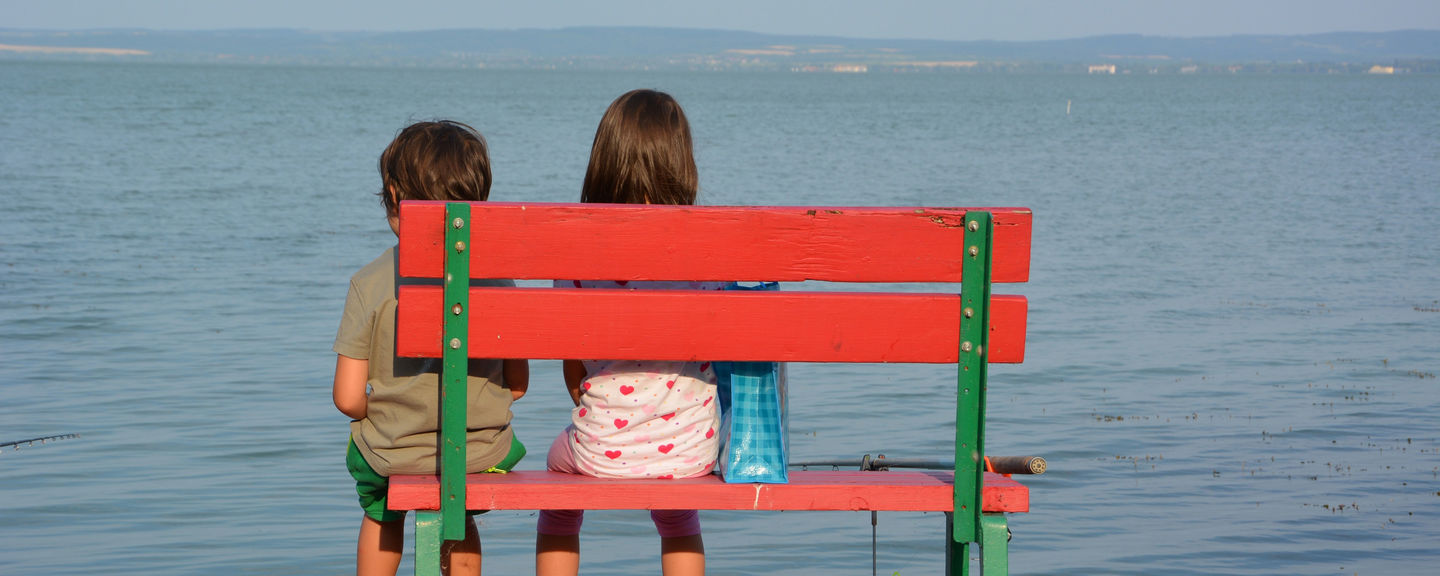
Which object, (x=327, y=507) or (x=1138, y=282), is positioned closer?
(x=327, y=507)

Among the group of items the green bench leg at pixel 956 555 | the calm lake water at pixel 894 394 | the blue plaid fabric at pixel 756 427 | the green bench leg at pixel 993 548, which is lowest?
the calm lake water at pixel 894 394

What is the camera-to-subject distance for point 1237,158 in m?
A: 35.3

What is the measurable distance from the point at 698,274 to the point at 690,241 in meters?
0.08

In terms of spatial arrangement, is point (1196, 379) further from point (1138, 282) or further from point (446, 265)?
point (446, 265)

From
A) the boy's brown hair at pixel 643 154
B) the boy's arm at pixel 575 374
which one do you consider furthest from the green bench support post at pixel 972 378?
the boy's arm at pixel 575 374

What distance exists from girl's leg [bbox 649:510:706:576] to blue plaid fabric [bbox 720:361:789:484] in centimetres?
34

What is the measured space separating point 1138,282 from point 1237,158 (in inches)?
915

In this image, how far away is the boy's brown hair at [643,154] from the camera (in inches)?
130

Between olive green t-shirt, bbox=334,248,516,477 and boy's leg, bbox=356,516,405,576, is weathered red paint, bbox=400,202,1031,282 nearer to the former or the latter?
olive green t-shirt, bbox=334,248,516,477

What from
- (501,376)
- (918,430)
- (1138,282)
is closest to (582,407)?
(501,376)

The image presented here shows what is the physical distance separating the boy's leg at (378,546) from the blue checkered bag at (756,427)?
2.92 ft

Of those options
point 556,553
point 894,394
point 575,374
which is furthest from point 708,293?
point 894,394

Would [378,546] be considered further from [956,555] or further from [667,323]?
[956,555]

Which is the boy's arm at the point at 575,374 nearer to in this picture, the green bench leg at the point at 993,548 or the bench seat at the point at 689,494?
the bench seat at the point at 689,494
